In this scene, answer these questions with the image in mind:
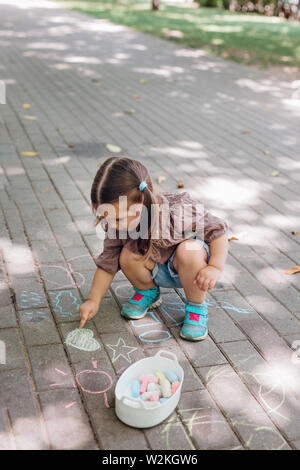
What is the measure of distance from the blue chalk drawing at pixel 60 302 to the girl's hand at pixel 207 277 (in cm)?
69

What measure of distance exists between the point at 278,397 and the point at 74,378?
0.87 metres

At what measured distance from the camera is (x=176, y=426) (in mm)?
2010

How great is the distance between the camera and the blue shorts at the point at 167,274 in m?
2.53

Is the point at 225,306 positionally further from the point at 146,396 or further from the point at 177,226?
the point at 146,396

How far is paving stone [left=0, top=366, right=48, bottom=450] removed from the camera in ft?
6.26

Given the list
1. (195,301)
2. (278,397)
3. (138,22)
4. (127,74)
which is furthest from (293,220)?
(138,22)

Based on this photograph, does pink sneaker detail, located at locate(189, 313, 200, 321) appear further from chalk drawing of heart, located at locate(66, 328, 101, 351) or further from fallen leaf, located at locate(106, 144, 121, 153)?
fallen leaf, located at locate(106, 144, 121, 153)

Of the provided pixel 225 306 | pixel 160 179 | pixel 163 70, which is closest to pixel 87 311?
pixel 225 306

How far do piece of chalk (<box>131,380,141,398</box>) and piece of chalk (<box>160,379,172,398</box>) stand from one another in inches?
3.7

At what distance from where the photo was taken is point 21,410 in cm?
204

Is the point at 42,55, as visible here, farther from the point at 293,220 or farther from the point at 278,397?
the point at 278,397

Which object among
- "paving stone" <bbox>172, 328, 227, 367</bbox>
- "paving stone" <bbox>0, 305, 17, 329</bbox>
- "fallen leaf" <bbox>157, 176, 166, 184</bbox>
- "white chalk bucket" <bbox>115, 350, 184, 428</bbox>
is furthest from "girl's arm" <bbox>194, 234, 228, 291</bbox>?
"fallen leaf" <bbox>157, 176, 166, 184</bbox>

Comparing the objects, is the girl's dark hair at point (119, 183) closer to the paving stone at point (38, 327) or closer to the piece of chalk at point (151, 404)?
the paving stone at point (38, 327)

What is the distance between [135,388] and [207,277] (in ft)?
1.95
